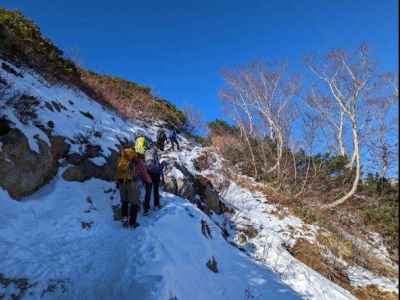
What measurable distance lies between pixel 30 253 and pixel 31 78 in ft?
24.5

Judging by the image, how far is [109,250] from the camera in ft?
19.1

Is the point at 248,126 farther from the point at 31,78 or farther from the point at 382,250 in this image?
the point at 31,78

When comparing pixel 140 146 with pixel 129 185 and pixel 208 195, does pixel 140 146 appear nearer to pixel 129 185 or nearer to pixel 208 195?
pixel 129 185

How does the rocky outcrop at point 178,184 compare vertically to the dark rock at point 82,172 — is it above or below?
above

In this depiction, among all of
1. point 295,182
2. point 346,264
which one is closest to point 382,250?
point 346,264

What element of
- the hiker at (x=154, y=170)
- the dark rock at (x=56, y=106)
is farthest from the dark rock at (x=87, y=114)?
the hiker at (x=154, y=170)

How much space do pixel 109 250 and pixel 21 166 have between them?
2.77m

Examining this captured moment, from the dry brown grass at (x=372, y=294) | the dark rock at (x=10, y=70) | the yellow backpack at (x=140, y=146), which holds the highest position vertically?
the dark rock at (x=10, y=70)

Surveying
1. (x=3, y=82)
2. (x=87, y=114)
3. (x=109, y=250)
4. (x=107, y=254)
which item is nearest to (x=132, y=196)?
(x=109, y=250)

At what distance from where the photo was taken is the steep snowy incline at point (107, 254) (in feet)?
16.1

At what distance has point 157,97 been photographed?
26.4 meters

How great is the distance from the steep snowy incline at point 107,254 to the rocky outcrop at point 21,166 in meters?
0.24

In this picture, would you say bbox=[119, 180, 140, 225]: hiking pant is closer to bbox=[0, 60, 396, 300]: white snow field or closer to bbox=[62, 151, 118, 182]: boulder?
bbox=[0, 60, 396, 300]: white snow field

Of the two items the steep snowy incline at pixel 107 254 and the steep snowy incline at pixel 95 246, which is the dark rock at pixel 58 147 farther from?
the steep snowy incline at pixel 107 254
